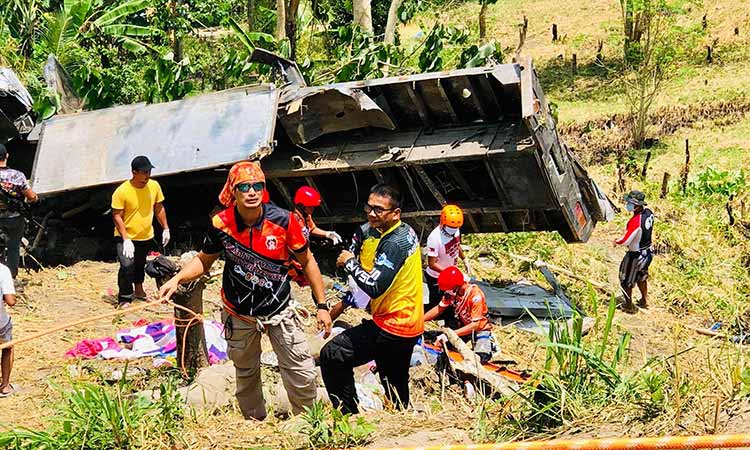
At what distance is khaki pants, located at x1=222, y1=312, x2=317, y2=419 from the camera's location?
4723 millimetres

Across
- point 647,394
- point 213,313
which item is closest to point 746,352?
point 647,394

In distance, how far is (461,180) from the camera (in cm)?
887

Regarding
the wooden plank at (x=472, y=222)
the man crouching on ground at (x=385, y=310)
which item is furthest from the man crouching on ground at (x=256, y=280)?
the wooden plank at (x=472, y=222)

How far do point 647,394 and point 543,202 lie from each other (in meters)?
4.86

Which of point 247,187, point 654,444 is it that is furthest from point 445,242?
point 654,444

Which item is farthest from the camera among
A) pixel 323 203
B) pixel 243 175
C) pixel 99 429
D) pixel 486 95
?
pixel 323 203

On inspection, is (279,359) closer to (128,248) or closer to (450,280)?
(450,280)

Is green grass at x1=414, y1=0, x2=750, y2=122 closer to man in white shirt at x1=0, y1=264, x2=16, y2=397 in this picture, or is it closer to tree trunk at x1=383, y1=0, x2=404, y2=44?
tree trunk at x1=383, y1=0, x2=404, y2=44

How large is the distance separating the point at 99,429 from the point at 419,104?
5644 millimetres

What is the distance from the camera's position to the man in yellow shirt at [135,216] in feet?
24.1

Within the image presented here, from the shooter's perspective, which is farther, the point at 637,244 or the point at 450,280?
the point at 637,244

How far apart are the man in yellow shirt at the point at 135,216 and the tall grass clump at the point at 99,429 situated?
12.1 feet

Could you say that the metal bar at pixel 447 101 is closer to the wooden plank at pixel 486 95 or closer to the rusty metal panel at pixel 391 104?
the rusty metal panel at pixel 391 104

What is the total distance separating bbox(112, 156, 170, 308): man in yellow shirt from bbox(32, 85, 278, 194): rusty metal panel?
94 cm
